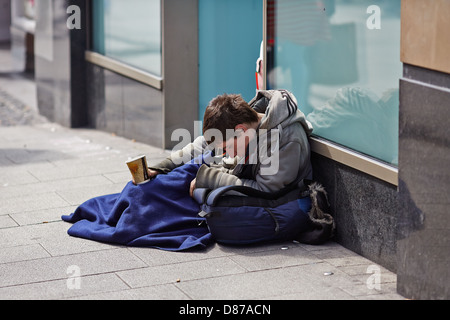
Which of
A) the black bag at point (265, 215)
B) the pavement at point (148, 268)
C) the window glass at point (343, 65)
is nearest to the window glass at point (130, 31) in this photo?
the pavement at point (148, 268)

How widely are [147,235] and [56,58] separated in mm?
5641

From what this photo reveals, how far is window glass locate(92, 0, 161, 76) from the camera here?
881 centimetres

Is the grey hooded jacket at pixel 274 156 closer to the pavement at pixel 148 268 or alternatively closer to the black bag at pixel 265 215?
the black bag at pixel 265 215

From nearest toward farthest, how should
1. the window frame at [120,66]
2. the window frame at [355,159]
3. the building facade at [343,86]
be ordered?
the building facade at [343,86]
the window frame at [355,159]
the window frame at [120,66]

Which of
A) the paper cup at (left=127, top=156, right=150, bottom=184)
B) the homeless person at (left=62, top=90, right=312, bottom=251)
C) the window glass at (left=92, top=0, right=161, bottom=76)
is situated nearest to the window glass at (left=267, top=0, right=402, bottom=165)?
the homeless person at (left=62, top=90, right=312, bottom=251)

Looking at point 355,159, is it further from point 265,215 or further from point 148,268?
point 148,268

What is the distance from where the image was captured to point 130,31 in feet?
30.7

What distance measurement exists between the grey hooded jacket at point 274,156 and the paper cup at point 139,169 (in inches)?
15.5

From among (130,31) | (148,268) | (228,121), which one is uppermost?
(130,31)

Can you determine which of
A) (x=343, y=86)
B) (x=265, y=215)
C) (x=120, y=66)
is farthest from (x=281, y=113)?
(x=120, y=66)

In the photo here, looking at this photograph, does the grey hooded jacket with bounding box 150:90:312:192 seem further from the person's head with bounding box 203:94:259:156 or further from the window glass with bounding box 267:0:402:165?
the window glass with bounding box 267:0:402:165

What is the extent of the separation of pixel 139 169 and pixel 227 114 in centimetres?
81

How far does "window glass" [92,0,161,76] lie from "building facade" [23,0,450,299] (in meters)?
0.02

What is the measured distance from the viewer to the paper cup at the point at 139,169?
5.53m
